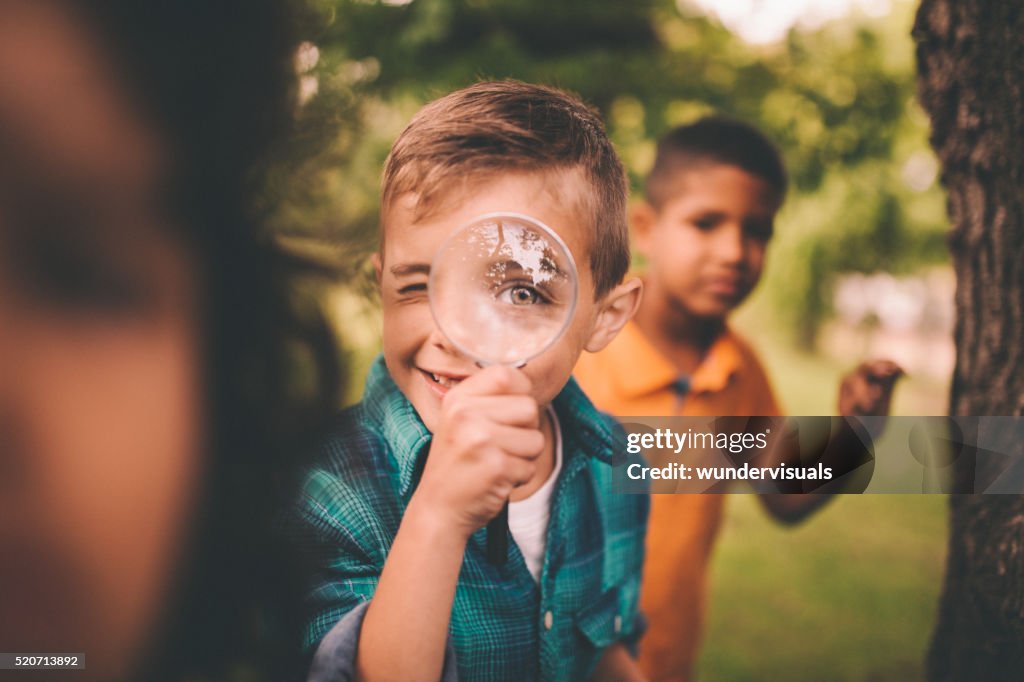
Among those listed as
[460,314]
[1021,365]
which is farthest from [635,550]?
[1021,365]

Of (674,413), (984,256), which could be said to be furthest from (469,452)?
(984,256)

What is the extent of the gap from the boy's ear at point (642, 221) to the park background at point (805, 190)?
8cm

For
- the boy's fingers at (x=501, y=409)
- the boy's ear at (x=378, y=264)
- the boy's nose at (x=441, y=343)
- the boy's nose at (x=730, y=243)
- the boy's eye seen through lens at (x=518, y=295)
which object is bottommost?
the boy's fingers at (x=501, y=409)

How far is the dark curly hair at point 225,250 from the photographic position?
116 cm

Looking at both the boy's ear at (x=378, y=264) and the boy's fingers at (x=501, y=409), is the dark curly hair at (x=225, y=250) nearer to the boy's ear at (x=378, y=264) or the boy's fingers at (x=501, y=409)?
the boy's ear at (x=378, y=264)

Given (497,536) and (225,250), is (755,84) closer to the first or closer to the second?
(497,536)

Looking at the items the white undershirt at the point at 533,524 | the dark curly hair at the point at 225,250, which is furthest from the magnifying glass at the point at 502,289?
the dark curly hair at the point at 225,250

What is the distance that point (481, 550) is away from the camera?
1.66m

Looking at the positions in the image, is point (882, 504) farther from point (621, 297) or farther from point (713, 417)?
point (621, 297)

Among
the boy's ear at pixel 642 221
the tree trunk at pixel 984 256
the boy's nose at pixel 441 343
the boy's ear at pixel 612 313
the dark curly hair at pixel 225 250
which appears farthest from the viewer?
the boy's ear at pixel 642 221

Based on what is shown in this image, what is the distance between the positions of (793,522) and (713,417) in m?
0.40

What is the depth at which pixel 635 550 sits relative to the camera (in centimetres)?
200

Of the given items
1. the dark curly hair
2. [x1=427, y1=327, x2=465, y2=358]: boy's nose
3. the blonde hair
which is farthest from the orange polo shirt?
the dark curly hair

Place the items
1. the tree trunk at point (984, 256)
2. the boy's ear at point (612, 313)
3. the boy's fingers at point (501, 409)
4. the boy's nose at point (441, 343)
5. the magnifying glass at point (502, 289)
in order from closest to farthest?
the boy's fingers at point (501, 409) < the magnifying glass at point (502, 289) < the boy's nose at point (441, 343) < the boy's ear at point (612, 313) < the tree trunk at point (984, 256)
